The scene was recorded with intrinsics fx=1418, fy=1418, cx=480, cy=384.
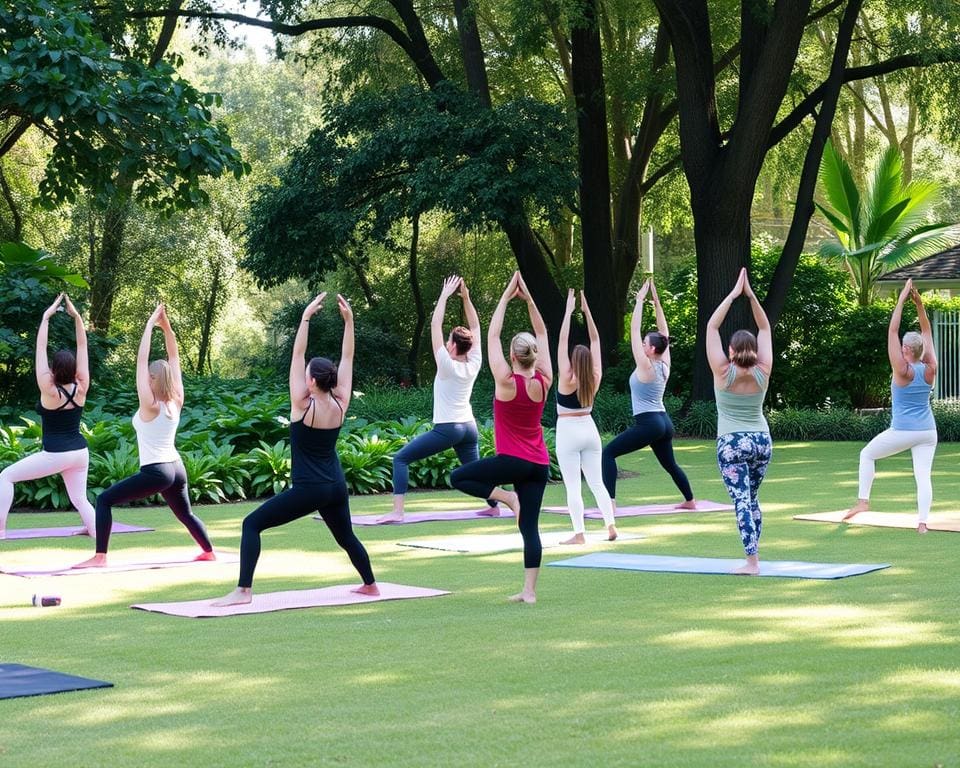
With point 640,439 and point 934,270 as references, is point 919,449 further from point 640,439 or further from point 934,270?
point 934,270

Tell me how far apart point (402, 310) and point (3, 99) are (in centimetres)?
2540

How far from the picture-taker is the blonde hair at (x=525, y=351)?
9.50m

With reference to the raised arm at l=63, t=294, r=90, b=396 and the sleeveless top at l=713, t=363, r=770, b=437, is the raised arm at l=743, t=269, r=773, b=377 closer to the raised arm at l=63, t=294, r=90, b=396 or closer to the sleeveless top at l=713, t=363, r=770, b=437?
the sleeveless top at l=713, t=363, r=770, b=437

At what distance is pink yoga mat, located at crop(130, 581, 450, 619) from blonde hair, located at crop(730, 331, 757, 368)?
266 cm

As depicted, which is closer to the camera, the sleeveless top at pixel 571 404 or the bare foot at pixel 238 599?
the bare foot at pixel 238 599

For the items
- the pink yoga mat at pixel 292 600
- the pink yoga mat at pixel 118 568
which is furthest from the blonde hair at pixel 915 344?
the pink yoga mat at pixel 118 568

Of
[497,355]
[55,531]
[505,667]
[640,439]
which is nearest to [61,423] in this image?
[55,531]

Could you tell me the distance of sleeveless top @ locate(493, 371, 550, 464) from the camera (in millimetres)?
9383

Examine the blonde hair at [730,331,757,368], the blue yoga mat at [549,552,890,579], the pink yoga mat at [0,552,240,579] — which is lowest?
the blue yoga mat at [549,552,890,579]

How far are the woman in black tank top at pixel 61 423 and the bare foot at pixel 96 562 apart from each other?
54.7 inches

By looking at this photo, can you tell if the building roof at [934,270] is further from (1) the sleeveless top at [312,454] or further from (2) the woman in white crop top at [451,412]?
(1) the sleeveless top at [312,454]

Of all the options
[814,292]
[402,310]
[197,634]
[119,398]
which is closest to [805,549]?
[197,634]

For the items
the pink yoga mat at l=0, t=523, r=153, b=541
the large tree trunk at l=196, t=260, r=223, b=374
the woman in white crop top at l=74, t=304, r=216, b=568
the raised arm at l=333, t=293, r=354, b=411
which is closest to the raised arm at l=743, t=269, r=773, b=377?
the raised arm at l=333, t=293, r=354, b=411

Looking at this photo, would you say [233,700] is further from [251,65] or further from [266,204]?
[251,65]
